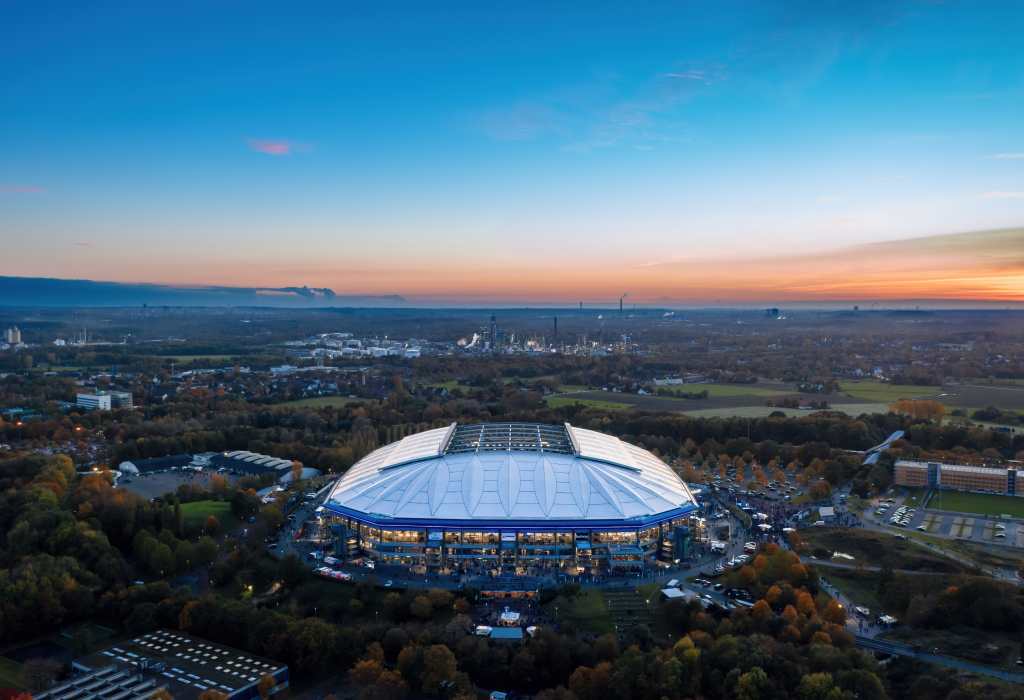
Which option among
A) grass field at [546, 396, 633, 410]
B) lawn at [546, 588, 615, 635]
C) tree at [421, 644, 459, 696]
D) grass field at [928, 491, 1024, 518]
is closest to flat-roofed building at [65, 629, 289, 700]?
tree at [421, 644, 459, 696]

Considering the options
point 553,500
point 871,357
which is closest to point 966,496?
point 553,500

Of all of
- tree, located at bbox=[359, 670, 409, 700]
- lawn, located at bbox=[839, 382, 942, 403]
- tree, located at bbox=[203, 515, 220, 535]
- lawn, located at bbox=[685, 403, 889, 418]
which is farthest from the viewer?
lawn, located at bbox=[839, 382, 942, 403]

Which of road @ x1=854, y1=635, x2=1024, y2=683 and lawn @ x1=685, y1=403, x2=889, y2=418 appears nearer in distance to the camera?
road @ x1=854, y1=635, x2=1024, y2=683

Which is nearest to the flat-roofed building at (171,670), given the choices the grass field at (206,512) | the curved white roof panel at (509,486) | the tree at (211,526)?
the curved white roof panel at (509,486)

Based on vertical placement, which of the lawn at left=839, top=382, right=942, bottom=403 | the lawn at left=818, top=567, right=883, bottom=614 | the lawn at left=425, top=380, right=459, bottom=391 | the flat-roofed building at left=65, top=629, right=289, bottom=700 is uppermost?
the lawn at left=839, top=382, right=942, bottom=403

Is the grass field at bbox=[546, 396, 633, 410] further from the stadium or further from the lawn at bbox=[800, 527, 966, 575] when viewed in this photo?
the lawn at bbox=[800, 527, 966, 575]

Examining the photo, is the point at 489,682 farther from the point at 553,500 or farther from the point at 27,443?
the point at 27,443
